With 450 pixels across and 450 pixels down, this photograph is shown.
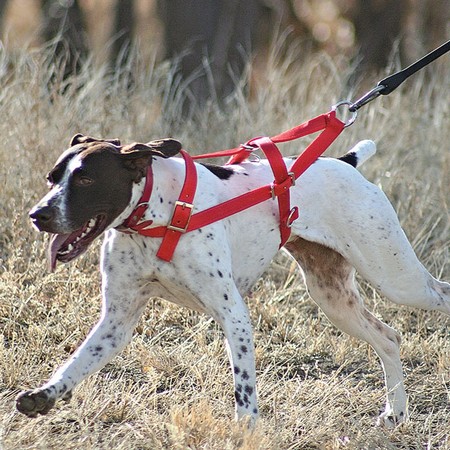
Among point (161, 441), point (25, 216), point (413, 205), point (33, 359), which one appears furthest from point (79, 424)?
point (413, 205)

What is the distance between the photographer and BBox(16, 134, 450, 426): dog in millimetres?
4195

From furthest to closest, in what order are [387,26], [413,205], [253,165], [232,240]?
[387,26]
[413,205]
[253,165]
[232,240]

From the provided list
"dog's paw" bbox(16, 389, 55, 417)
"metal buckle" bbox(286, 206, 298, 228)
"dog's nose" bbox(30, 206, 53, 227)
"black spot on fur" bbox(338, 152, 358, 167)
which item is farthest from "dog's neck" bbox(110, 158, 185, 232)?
"black spot on fur" bbox(338, 152, 358, 167)

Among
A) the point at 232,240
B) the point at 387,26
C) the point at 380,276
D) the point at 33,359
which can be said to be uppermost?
the point at 232,240

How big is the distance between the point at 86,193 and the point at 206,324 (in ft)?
6.15

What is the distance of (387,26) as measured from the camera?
14.9 metres

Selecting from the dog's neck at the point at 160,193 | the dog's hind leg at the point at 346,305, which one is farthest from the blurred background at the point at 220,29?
the dog's neck at the point at 160,193

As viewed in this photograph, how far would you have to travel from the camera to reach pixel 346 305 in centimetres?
530

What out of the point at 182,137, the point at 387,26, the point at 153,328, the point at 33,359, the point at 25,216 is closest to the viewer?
the point at 33,359

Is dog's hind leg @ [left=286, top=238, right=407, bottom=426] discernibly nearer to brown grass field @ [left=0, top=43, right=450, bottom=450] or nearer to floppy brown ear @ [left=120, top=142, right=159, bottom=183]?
brown grass field @ [left=0, top=43, right=450, bottom=450]

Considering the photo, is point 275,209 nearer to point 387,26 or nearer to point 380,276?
point 380,276

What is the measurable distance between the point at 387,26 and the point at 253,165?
34.5 feet

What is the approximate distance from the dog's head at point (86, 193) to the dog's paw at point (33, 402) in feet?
1.71

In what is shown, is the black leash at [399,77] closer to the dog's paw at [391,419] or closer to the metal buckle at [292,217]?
the metal buckle at [292,217]
